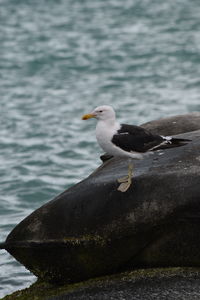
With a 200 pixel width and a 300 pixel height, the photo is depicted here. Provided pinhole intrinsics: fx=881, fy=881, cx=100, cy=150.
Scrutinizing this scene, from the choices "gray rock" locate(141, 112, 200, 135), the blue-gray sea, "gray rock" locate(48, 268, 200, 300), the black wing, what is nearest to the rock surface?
"gray rock" locate(48, 268, 200, 300)

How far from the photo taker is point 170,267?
7.81 meters

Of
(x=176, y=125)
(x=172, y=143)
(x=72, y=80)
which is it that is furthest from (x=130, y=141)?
(x=72, y=80)

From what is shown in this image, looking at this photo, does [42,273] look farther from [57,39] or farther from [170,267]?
[57,39]

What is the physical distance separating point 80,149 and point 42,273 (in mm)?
8329

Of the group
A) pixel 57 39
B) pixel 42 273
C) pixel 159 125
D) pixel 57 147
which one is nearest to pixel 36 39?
pixel 57 39

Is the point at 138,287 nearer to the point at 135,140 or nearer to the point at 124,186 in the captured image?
the point at 124,186

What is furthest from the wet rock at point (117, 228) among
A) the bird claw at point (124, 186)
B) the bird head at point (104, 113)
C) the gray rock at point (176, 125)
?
the gray rock at point (176, 125)

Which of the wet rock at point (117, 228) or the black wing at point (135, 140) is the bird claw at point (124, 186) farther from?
the black wing at point (135, 140)

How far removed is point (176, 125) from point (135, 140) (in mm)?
1756

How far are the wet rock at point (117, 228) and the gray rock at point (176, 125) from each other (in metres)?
1.76

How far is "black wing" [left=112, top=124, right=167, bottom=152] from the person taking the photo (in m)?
8.20

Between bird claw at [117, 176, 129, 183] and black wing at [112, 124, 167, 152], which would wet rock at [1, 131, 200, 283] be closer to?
bird claw at [117, 176, 129, 183]

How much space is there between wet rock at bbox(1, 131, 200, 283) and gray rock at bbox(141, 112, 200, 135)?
176 centimetres

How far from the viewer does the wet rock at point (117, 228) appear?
25.2 ft
